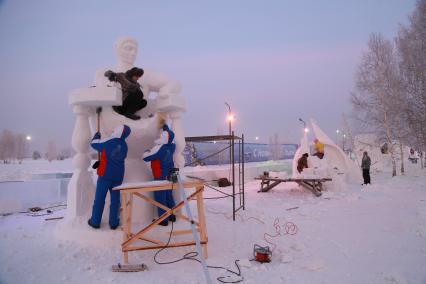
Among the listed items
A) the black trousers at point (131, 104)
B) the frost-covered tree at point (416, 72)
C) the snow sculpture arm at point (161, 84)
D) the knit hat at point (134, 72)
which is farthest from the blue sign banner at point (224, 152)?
the frost-covered tree at point (416, 72)

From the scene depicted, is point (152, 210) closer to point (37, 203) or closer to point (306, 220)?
point (306, 220)

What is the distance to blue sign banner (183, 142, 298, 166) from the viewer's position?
57.9 ft

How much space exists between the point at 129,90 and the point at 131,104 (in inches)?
10.4

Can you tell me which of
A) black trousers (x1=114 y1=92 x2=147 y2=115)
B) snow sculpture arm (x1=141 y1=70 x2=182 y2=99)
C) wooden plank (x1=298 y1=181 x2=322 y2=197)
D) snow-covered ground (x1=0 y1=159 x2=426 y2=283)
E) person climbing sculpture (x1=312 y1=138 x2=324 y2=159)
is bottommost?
snow-covered ground (x1=0 y1=159 x2=426 y2=283)

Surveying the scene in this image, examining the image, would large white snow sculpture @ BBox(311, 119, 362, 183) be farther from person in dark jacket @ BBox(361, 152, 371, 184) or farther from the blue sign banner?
the blue sign banner

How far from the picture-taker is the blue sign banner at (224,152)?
57.9 ft

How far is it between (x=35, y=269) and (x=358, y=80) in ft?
68.5

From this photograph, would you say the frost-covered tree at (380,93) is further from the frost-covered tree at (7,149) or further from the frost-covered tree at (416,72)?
the frost-covered tree at (7,149)

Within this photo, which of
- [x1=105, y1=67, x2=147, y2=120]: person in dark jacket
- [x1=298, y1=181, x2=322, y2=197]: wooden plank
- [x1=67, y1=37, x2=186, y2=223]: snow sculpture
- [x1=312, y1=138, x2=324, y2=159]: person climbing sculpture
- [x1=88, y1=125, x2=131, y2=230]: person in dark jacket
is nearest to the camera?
[x1=88, y1=125, x2=131, y2=230]: person in dark jacket

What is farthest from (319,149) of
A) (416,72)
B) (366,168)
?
(416,72)

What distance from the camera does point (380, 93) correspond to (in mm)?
19203

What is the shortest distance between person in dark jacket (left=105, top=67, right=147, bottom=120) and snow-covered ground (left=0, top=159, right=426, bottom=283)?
2.14 meters

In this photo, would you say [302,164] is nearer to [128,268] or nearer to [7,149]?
[128,268]

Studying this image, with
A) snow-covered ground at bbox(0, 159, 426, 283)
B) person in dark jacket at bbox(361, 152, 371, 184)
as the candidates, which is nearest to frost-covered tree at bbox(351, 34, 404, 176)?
person in dark jacket at bbox(361, 152, 371, 184)
